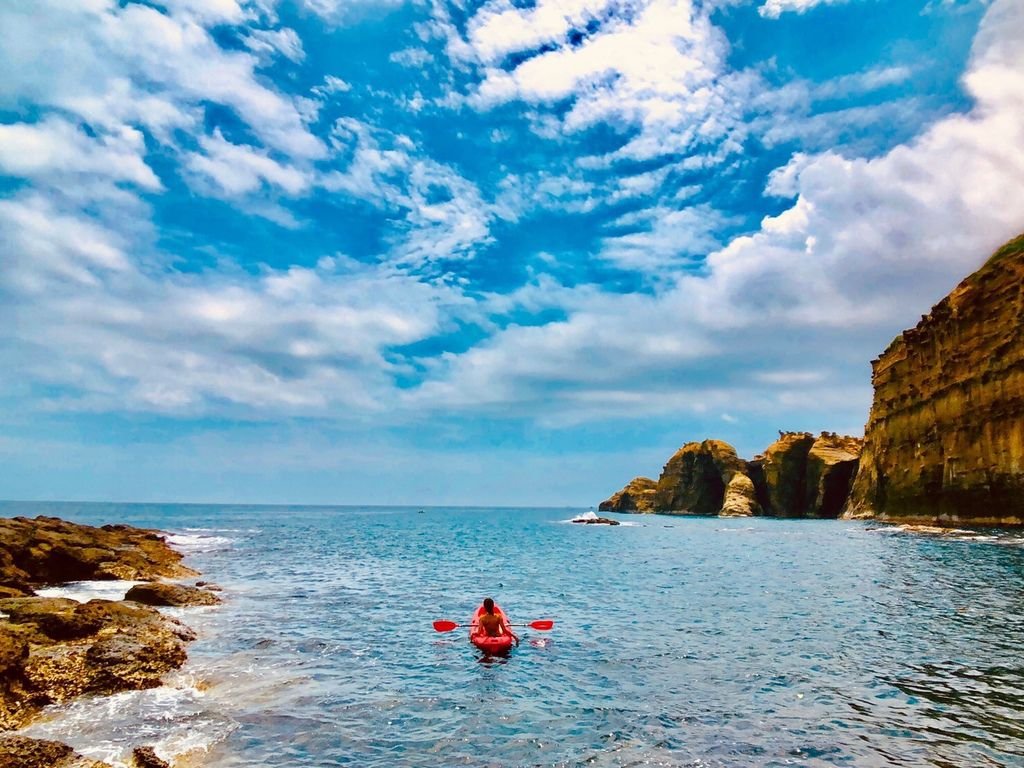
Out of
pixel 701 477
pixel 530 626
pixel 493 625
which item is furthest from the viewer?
pixel 701 477

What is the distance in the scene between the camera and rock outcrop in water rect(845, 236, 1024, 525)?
66.9 meters

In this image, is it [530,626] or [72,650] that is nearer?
[72,650]

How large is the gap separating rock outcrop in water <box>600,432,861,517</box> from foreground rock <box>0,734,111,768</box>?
151463 mm

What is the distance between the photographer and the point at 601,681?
17375 millimetres

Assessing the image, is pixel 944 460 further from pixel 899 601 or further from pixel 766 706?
pixel 766 706

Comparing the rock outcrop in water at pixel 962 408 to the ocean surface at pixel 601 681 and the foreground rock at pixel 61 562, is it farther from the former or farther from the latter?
the foreground rock at pixel 61 562

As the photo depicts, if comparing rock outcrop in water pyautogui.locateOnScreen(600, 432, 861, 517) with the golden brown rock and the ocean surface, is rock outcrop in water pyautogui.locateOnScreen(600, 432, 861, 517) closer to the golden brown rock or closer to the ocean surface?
the golden brown rock

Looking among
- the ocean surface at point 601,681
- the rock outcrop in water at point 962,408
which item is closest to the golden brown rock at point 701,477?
the rock outcrop in water at point 962,408

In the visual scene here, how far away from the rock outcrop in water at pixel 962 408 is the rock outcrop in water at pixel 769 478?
158 ft

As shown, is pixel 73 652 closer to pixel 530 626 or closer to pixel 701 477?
pixel 530 626

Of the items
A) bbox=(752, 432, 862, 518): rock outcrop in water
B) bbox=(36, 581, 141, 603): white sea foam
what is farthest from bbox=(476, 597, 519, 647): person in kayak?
bbox=(752, 432, 862, 518): rock outcrop in water

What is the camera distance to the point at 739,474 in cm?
16750

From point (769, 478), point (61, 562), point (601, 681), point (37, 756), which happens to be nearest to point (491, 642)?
point (601, 681)

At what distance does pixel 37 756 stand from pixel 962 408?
8898 centimetres
